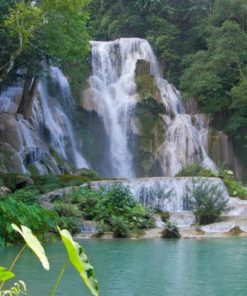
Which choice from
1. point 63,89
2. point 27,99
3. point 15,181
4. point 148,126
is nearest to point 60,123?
point 63,89

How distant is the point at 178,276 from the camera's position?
23.9ft

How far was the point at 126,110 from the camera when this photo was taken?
2739 cm

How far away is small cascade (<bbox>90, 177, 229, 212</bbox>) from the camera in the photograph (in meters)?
17.5

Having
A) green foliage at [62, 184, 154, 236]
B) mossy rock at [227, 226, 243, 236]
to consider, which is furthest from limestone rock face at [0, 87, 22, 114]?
mossy rock at [227, 226, 243, 236]

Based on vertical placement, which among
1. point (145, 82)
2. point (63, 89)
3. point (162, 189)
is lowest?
point (162, 189)

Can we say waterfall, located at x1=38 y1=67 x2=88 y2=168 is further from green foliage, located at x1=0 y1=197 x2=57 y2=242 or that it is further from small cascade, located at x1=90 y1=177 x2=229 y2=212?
green foliage, located at x1=0 y1=197 x2=57 y2=242

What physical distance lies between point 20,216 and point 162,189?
13838 mm

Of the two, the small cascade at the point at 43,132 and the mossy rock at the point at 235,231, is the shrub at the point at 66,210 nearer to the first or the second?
the mossy rock at the point at 235,231

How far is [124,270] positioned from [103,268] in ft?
1.18

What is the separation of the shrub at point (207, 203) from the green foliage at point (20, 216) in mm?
11428

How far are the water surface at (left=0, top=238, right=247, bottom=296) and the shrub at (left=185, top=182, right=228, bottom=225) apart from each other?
3.51m

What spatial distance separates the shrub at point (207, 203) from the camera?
50.1 ft

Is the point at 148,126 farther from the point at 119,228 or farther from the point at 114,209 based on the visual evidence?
the point at 119,228

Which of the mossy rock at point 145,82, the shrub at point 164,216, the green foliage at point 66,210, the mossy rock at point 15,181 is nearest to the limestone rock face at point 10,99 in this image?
the mossy rock at point 145,82
